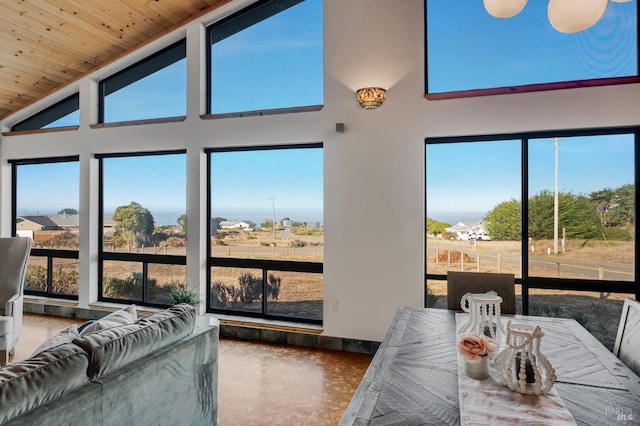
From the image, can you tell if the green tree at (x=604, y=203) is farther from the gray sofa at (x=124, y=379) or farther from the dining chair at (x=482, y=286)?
the gray sofa at (x=124, y=379)

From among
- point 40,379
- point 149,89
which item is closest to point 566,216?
point 40,379

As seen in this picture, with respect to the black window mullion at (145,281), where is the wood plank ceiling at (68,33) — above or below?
above

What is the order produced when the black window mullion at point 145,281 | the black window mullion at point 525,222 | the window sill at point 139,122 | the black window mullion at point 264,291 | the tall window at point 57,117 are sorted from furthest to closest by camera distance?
the tall window at point 57,117, the black window mullion at point 145,281, the window sill at point 139,122, the black window mullion at point 264,291, the black window mullion at point 525,222

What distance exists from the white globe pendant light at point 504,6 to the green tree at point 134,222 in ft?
14.4

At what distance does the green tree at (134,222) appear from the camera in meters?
4.85

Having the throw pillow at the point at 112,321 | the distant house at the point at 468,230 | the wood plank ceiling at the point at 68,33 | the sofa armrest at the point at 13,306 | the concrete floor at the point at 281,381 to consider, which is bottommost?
the concrete floor at the point at 281,381

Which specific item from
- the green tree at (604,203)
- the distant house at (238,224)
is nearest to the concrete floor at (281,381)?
the distant house at (238,224)

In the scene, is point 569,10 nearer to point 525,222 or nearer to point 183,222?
point 525,222

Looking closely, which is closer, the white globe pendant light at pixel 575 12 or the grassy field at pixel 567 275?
the white globe pendant light at pixel 575 12

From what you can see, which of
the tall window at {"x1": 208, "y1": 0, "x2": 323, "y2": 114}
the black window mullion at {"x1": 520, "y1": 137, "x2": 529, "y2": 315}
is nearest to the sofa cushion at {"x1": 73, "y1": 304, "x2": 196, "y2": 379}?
the tall window at {"x1": 208, "y1": 0, "x2": 323, "y2": 114}

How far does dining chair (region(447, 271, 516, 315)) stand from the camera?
2.69 metres

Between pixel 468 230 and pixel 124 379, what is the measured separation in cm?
314

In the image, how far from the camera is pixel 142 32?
4469mm

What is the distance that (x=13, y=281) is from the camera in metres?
3.77
